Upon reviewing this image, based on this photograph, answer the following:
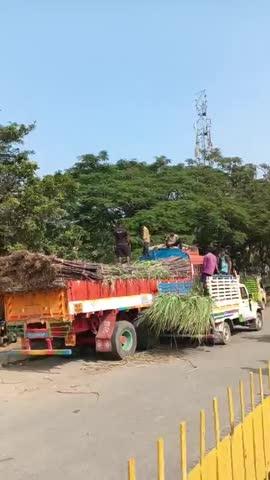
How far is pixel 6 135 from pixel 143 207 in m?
8.89

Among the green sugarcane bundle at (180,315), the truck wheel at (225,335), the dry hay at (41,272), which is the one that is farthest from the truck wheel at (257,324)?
the dry hay at (41,272)

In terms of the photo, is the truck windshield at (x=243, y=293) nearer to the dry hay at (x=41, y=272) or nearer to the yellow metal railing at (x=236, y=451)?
the dry hay at (x=41, y=272)

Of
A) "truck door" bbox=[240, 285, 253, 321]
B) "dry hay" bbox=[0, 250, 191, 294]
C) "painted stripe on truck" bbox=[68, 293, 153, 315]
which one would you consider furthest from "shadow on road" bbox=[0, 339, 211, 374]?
"truck door" bbox=[240, 285, 253, 321]

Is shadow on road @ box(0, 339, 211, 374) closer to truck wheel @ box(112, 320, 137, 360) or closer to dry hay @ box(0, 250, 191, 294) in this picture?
truck wheel @ box(112, 320, 137, 360)

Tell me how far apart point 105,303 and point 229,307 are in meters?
4.05

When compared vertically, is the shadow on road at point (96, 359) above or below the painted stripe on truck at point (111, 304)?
below

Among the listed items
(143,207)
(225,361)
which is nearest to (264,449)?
(225,361)

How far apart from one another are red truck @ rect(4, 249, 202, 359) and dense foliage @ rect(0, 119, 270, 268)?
13.7 feet

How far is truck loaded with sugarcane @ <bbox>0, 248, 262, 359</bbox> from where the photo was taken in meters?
11.1

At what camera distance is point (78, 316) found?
11734 millimetres

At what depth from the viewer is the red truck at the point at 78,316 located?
1115 cm

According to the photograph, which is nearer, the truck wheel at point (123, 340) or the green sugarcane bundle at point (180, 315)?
the truck wheel at point (123, 340)

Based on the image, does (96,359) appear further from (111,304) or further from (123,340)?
(111,304)

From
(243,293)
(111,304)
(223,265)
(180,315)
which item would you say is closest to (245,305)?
(243,293)
